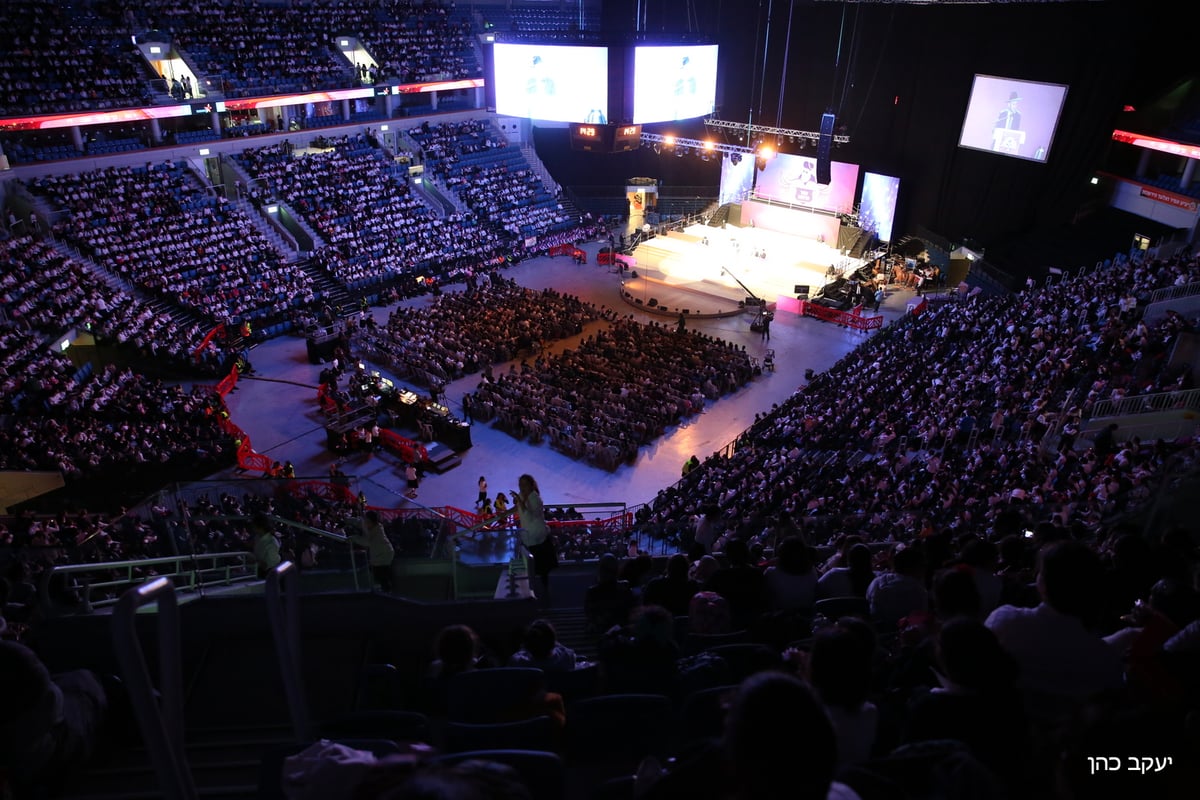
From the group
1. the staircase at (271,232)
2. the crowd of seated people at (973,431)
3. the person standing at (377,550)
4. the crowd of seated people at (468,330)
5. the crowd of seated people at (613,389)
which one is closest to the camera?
the person standing at (377,550)

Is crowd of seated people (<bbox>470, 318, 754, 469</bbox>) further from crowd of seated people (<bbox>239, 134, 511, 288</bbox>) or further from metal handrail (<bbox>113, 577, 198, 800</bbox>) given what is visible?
metal handrail (<bbox>113, 577, 198, 800</bbox>)

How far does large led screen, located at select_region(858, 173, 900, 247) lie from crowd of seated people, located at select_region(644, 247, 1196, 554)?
41.6ft

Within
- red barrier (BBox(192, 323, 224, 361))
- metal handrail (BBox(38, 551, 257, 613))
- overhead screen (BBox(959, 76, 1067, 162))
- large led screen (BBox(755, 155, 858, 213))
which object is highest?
overhead screen (BBox(959, 76, 1067, 162))

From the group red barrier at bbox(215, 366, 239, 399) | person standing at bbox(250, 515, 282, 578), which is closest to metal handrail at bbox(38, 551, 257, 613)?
person standing at bbox(250, 515, 282, 578)

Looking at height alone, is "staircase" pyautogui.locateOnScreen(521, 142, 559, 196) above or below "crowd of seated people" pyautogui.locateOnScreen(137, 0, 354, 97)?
below

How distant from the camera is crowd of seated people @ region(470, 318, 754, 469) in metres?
19.6

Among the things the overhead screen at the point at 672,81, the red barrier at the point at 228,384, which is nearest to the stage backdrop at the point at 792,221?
the overhead screen at the point at 672,81

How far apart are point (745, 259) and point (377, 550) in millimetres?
29524

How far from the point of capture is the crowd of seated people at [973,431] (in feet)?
37.8

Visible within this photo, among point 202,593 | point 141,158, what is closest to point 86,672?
point 202,593

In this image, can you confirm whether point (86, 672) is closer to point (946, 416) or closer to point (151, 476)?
point (151, 476)

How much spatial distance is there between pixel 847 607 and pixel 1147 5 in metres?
29.8

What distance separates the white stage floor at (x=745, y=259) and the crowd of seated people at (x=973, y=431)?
10450 millimetres

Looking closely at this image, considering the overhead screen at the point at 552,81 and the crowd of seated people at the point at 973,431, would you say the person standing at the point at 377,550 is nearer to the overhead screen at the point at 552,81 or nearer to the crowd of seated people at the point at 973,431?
the crowd of seated people at the point at 973,431
